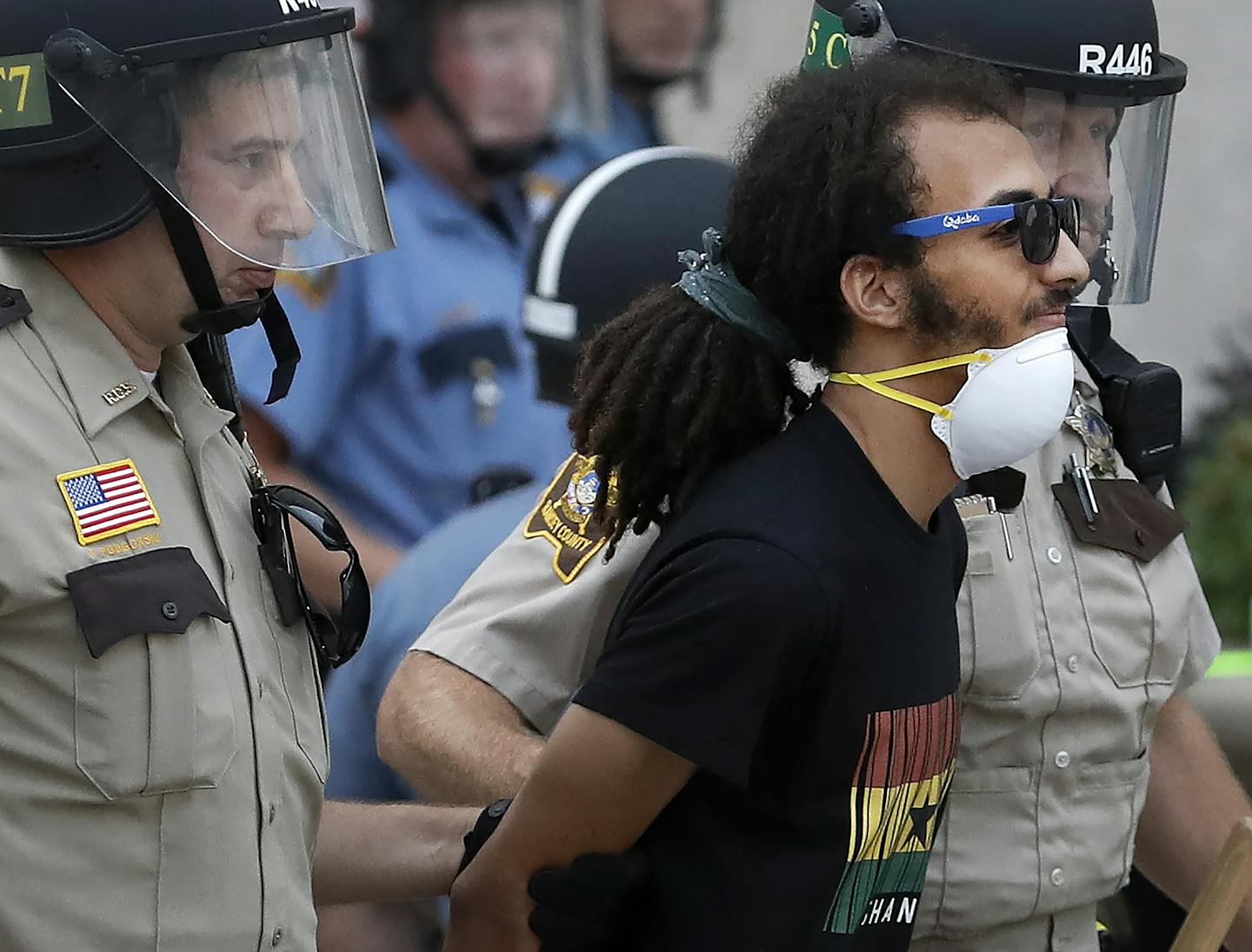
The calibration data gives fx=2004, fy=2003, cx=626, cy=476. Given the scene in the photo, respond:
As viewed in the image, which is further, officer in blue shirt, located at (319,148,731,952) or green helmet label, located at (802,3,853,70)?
officer in blue shirt, located at (319,148,731,952)

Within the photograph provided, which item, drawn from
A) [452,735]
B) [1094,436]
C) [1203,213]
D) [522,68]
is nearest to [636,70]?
[522,68]

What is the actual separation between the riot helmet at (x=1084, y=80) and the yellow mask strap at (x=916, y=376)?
479 millimetres

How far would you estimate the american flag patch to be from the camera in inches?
73.7

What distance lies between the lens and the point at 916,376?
6.75 feet

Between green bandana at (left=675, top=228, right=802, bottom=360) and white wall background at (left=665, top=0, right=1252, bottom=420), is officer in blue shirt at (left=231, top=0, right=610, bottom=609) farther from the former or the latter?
green bandana at (left=675, top=228, right=802, bottom=360)

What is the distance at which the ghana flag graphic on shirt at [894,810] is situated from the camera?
1996 millimetres

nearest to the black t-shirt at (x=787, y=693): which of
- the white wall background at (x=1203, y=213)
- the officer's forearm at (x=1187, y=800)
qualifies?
the officer's forearm at (x=1187, y=800)

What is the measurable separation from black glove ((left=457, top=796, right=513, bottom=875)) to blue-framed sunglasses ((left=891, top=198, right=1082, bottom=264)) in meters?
0.74

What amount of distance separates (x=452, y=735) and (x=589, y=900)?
45cm

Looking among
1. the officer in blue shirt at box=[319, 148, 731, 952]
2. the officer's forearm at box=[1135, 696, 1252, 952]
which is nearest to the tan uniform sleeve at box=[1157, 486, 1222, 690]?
the officer's forearm at box=[1135, 696, 1252, 952]

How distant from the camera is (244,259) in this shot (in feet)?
6.89

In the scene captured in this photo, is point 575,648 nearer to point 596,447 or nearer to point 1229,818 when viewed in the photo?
point 596,447

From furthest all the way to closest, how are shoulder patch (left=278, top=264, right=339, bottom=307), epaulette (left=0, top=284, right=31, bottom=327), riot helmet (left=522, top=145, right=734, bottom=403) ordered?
shoulder patch (left=278, top=264, right=339, bottom=307) < riot helmet (left=522, top=145, right=734, bottom=403) < epaulette (left=0, top=284, right=31, bottom=327)

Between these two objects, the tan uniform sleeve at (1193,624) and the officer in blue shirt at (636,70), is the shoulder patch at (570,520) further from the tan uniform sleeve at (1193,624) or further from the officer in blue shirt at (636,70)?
the officer in blue shirt at (636,70)
